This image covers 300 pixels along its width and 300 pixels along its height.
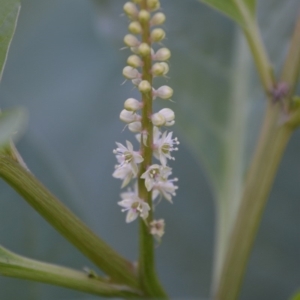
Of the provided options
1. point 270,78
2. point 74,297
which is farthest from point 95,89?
point 270,78

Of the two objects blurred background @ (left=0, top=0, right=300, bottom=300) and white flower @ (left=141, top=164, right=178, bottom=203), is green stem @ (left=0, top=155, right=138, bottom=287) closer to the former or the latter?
white flower @ (left=141, top=164, right=178, bottom=203)

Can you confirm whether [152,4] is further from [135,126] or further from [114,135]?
[114,135]

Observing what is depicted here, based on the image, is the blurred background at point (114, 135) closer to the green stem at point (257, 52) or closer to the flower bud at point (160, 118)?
the green stem at point (257, 52)

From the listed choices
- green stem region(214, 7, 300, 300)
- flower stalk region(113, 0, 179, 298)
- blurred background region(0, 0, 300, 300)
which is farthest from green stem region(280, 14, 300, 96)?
blurred background region(0, 0, 300, 300)

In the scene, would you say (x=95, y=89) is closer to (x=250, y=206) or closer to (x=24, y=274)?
(x=250, y=206)

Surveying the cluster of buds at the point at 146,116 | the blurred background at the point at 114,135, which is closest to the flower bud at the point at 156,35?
the cluster of buds at the point at 146,116

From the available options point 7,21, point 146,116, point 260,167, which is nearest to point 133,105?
point 146,116
